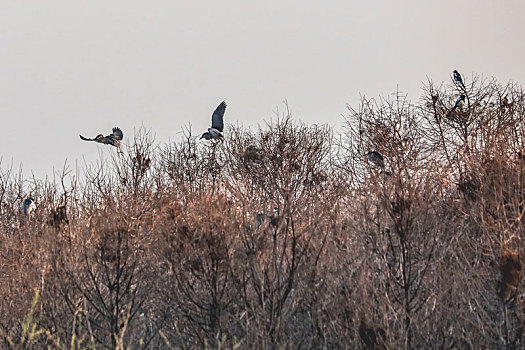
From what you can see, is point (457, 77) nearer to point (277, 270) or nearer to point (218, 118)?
point (218, 118)

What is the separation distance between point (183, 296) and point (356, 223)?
3560 mm

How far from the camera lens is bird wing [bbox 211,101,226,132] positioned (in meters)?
26.4

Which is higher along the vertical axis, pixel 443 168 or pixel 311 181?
pixel 311 181

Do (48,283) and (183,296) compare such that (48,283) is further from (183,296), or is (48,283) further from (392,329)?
(392,329)

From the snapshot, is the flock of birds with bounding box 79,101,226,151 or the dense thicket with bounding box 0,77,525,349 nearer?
the dense thicket with bounding box 0,77,525,349

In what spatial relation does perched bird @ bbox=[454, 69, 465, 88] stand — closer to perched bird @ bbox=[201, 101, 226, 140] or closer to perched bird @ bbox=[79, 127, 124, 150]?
perched bird @ bbox=[201, 101, 226, 140]

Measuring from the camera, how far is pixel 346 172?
28047 millimetres

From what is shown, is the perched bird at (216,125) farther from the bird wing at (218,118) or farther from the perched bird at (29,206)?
the perched bird at (29,206)

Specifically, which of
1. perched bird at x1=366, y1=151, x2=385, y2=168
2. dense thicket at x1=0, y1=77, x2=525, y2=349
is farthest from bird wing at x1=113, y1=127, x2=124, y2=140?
perched bird at x1=366, y1=151, x2=385, y2=168

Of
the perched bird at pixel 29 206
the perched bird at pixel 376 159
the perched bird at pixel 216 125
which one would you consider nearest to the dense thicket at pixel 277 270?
the perched bird at pixel 376 159

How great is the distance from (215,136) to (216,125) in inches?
56.9

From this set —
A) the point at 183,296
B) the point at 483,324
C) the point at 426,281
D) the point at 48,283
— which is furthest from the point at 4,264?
the point at 483,324

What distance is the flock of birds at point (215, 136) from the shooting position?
56.9 feet

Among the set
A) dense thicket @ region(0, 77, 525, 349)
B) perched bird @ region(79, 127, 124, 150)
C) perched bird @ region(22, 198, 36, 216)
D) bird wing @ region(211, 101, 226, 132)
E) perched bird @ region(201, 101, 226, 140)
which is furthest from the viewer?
bird wing @ region(211, 101, 226, 132)
